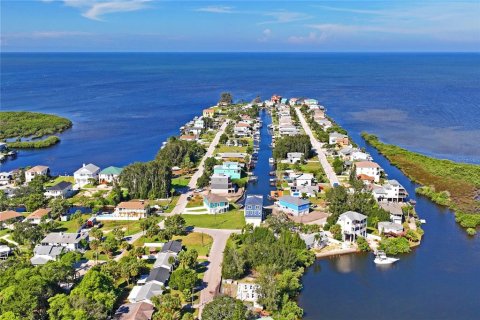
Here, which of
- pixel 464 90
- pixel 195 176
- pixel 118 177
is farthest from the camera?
pixel 464 90

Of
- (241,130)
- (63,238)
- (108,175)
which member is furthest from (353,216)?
(241,130)

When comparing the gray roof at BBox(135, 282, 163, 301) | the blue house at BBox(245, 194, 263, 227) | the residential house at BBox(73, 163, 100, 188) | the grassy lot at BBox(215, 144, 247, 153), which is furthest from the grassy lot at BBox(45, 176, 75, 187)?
the gray roof at BBox(135, 282, 163, 301)

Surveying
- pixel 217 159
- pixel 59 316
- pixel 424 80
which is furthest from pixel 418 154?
pixel 424 80

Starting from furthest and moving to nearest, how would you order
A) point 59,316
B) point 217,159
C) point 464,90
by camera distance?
point 464,90 < point 217,159 < point 59,316

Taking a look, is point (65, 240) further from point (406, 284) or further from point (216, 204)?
point (406, 284)

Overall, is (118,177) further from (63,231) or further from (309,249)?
(309,249)

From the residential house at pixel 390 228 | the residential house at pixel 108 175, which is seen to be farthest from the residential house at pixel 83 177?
the residential house at pixel 390 228

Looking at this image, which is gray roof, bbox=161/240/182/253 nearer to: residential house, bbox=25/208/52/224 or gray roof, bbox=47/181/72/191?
residential house, bbox=25/208/52/224
